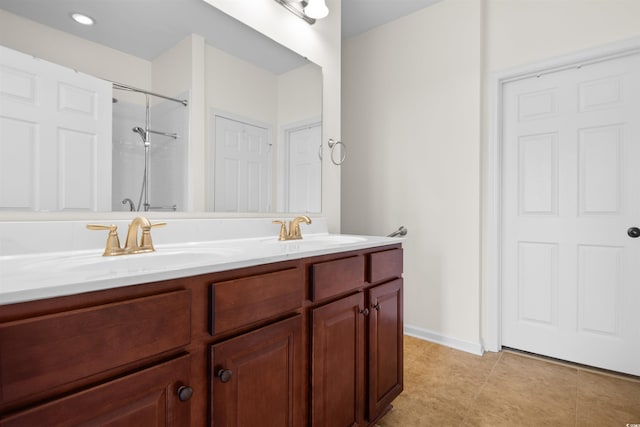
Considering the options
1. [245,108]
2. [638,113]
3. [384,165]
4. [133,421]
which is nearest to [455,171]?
[384,165]

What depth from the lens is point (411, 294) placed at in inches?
107

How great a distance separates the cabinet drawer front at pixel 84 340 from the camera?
52 centimetres

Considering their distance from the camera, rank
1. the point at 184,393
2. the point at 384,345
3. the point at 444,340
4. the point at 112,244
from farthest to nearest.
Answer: the point at 444,340, the point at 384,345, the point at 112,244, the point at 184,393

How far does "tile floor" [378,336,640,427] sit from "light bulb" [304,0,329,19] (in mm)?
2210

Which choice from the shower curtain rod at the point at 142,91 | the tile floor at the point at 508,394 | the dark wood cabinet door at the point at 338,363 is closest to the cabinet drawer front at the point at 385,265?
the dark wood cabinet door at the point at 338,363

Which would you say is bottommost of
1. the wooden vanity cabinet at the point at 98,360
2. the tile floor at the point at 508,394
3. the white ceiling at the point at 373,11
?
the tile floor at the point at 508,394

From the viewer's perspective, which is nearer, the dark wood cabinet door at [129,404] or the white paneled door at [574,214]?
the dark wood cabinet door at [129,404]

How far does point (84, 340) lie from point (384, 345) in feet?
4.03

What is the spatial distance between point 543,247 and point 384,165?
1335mm

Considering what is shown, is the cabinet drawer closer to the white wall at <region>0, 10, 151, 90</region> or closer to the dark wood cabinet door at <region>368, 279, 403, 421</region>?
the dark wood cabinet door at <region>368, 279, 403, 421</region>

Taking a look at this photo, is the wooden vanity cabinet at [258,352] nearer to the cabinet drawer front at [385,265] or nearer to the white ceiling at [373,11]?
the cabinet drawer front at [385,265]

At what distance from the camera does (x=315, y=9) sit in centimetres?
187

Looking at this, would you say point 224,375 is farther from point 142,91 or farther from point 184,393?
point 142,91

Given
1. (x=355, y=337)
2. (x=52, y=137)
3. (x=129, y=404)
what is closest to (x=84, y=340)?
(x=129, y=404)
